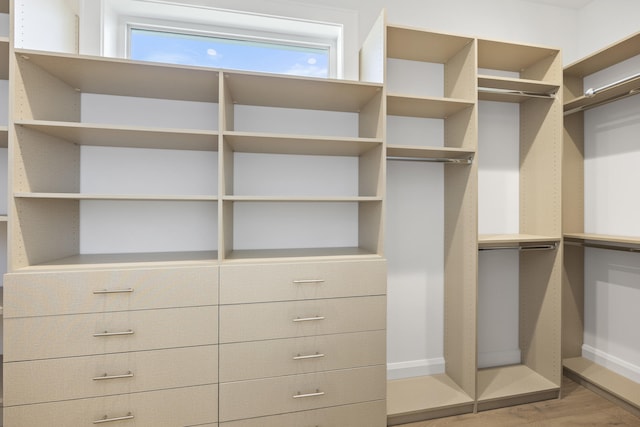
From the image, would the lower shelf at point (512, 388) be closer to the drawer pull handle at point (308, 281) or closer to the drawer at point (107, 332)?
the drawer pull handle at point (308, 281)

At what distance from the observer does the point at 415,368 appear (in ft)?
7.72

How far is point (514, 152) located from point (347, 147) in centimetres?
141

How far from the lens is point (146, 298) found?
1554 mm

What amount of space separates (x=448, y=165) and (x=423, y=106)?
1.56 feet

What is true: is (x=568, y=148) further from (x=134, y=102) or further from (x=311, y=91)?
(x=134, y=102)

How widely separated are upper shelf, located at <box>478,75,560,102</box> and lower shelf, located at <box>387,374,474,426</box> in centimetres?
193

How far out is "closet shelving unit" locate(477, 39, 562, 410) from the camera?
84.7 inches

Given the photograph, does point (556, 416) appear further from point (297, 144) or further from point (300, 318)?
point (297, 144)

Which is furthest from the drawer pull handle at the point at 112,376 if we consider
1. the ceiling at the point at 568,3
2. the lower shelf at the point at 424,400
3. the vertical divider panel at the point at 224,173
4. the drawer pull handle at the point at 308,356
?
the ceiling at the point at 568,3

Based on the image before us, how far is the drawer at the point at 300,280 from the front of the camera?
1.64 meters

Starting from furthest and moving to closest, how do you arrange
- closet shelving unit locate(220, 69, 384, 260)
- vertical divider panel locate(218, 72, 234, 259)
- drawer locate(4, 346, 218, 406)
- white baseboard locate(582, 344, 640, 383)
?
white baseboard locate(582, 344, 640, 383) → closet shelving unit locate(220, 69, 384, 260) → vertical divider panel locate(218, 72, 234, 259) → drawer locate(4, 346, 218, 406)

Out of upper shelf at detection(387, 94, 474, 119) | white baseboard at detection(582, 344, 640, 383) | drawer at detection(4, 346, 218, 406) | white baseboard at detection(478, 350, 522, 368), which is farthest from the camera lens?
white baseboard at detection(478, 350, 522, 368)

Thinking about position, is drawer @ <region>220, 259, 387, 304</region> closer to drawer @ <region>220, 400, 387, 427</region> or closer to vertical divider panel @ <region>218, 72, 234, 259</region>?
vertical divider panel @ <region>218, 72, 234, 259</region>

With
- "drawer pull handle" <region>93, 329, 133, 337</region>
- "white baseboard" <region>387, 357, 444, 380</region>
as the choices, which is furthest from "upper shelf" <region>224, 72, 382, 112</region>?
"white baseboard" <region>387, 357, 444, 380</region>
